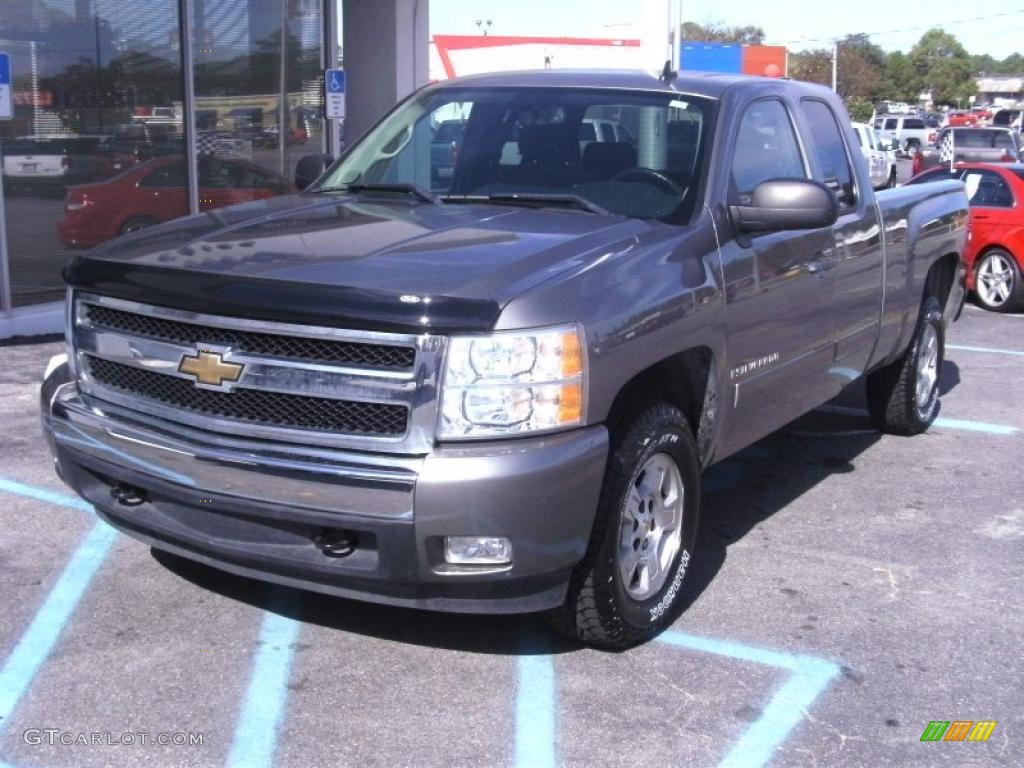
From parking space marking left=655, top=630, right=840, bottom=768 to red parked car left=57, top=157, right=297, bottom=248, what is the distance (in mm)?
7387

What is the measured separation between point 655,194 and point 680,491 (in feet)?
3.75

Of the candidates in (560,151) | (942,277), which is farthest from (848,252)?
(942,277)

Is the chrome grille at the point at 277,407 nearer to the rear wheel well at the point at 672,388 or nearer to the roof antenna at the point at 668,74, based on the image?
the rear wheel well at the point at 672,388

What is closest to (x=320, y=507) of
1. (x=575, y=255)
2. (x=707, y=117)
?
(x=575, y=255)

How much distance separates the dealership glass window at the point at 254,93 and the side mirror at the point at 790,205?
334 inches

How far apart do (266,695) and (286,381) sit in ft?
3.25

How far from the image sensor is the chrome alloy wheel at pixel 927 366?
24.3ft

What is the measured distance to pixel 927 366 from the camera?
24.9ft

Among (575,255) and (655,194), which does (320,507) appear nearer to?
(575,255)

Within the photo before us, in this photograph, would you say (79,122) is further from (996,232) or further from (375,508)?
(996,232)

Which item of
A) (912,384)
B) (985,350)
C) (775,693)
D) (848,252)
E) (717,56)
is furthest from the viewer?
(717,56)

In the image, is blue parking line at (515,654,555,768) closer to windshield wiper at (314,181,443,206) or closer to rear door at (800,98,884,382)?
windshield wiper at (314,181,443,206)

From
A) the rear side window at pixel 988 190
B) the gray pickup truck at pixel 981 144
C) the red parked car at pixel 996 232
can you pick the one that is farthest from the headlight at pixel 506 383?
the gray pickup truck at pixel 981 144

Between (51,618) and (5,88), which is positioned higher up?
(5,88)
